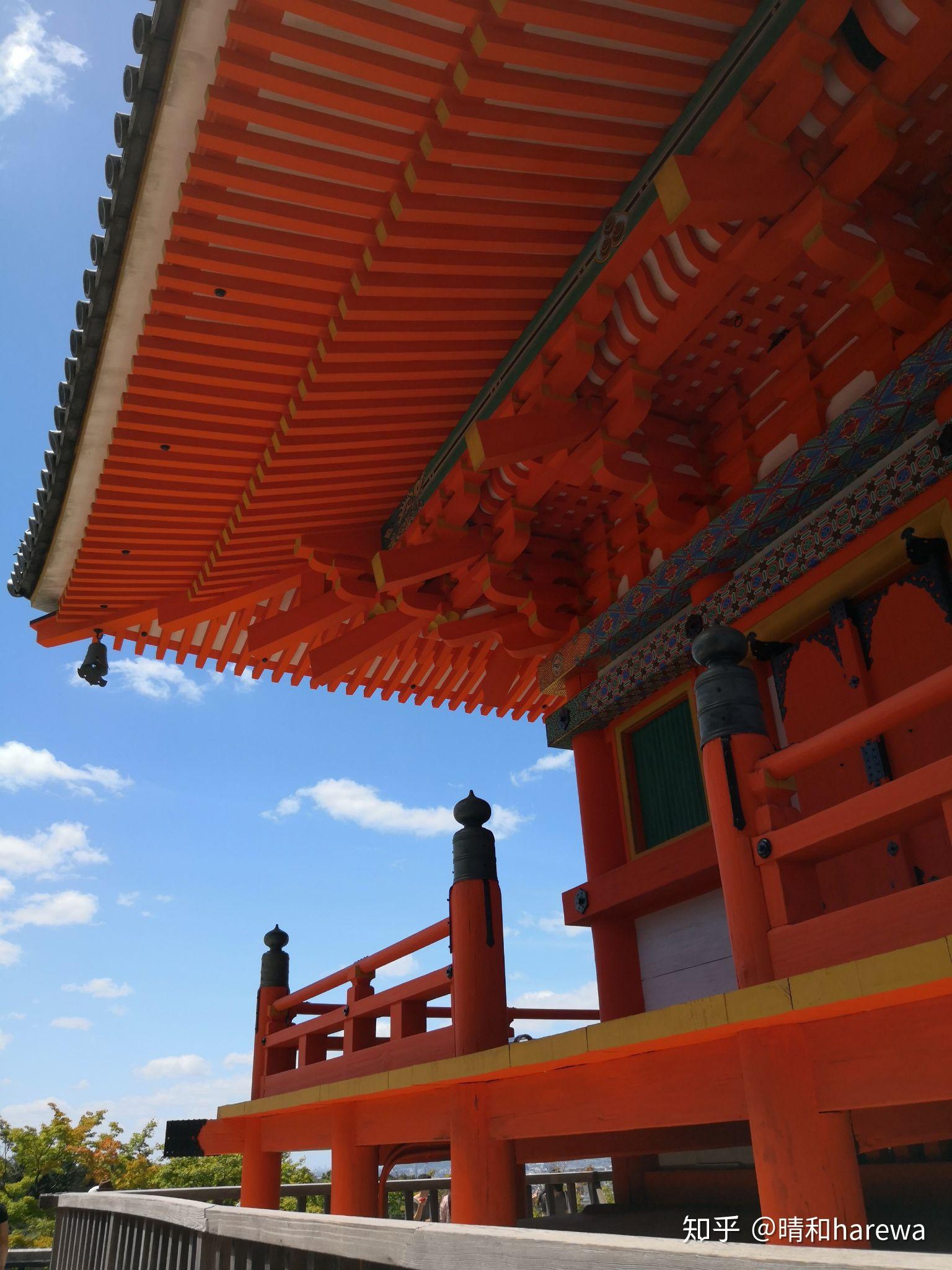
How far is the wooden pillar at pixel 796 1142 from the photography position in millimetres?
2869

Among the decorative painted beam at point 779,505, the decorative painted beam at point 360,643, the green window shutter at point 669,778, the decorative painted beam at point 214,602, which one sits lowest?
the green window shutter at point 669,778

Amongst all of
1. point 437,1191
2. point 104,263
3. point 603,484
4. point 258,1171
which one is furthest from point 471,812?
point 437,1191

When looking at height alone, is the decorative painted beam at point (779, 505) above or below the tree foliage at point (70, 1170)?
above

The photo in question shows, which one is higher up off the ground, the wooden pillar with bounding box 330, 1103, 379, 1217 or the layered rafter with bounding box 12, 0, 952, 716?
the layered rafter with bounding box 12, 0, 952, 716

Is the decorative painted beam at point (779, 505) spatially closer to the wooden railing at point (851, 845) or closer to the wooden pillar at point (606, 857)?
the wooden pillar at point (606, 857)

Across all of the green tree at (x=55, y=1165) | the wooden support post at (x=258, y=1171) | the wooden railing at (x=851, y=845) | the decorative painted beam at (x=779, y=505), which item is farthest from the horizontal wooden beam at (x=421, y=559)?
the green tree at (x=55, y=1165)

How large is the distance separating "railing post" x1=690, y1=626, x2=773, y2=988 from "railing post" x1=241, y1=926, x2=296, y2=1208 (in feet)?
16.6

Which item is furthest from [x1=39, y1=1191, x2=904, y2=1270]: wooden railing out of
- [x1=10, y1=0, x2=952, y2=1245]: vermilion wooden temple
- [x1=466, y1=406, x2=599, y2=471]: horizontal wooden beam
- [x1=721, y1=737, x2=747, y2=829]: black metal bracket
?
[x1=466, y1=406, x2=599, y2=471]: horizontal wooden beam

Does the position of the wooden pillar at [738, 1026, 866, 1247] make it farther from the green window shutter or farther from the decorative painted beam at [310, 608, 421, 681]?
the decorative painted beam at [310, 608, 421, 681]

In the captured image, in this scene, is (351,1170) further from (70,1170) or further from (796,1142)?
(70,1170)

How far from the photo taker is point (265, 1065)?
7266 millimetres

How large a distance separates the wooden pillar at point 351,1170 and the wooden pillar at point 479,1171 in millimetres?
1217

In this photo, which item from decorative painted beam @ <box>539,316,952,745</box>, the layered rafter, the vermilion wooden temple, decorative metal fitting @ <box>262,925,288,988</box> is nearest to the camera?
the vermilion wooden temple

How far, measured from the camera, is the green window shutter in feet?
18.4
